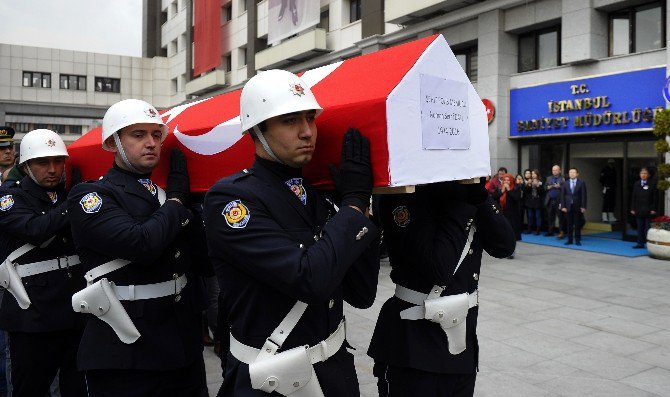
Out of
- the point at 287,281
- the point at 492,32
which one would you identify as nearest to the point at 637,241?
the point at 492,32

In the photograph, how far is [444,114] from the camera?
2316 mm

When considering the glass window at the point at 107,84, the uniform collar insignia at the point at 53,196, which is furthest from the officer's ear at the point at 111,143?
the glass window at the point at 107,84

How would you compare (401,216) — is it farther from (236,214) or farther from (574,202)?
(574,202)

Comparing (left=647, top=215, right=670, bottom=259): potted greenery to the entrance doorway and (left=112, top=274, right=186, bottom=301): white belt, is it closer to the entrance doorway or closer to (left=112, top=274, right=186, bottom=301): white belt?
the entrance doorway

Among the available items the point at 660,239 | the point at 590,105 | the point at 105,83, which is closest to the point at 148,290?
the point at 660,239

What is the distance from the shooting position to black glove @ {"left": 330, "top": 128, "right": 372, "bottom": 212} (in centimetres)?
195

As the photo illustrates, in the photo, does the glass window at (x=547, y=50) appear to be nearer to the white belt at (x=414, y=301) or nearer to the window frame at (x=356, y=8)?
the window frame at (x=356, y=8)

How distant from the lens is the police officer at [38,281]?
344 cm

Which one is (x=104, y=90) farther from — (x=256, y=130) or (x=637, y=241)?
(x=256, y=130)

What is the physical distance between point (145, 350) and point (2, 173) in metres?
3.28

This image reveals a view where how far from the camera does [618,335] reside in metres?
5.92

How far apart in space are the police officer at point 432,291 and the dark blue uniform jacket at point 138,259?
3.23 feet

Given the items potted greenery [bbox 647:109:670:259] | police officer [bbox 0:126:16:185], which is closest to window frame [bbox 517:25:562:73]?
potted greenery [bbox 647:109:670:259]

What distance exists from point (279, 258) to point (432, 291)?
102 cm
